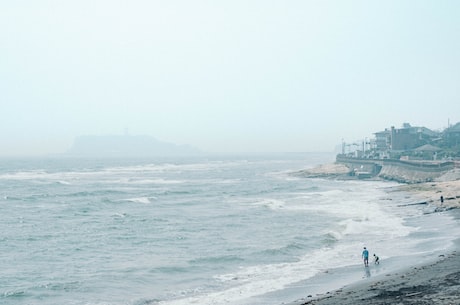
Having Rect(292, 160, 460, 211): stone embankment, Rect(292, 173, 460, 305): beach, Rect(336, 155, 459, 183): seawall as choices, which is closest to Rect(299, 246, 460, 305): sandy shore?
Rect(292, 173, 460, 305): beach

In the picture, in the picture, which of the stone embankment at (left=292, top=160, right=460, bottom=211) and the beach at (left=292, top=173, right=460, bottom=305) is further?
the stone embankment at (left=292, top=160, right=460, bottom=211)

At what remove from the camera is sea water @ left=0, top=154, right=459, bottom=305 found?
24.5 metres

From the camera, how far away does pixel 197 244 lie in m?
35.6

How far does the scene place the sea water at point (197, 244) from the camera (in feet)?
80.5

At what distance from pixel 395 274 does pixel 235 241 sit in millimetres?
13557

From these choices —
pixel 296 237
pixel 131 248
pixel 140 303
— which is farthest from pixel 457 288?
pixel 131 248

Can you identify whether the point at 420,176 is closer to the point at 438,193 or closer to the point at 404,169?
the point at 404,169

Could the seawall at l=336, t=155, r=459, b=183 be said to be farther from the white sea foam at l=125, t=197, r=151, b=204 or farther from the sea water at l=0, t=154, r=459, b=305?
the white sea foam at l=125, t=197, r=151, b=204

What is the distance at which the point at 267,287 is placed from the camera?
78.9 ft

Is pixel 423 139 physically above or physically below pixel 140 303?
above

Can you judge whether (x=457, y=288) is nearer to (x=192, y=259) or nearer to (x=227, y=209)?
(x=192, y=259)

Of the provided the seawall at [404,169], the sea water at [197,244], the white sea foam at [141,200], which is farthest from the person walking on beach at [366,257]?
the seawall at [404,169]

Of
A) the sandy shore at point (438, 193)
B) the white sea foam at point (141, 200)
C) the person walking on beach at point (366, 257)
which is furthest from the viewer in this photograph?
the white sea foam at point (141, 200)

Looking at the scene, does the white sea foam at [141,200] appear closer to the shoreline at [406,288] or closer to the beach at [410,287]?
the beach at [410,287]
